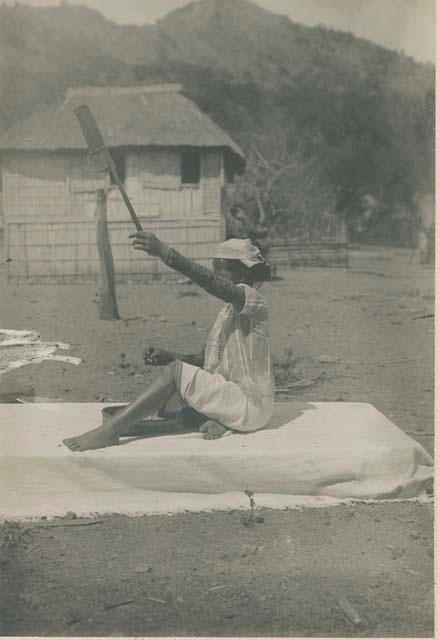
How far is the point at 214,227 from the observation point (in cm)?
730

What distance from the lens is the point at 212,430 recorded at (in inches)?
138

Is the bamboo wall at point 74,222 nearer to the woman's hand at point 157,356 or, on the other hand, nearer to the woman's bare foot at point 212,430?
the woman's hand at point 157,356

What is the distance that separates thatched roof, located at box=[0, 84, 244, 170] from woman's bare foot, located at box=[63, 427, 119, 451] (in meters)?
2.36

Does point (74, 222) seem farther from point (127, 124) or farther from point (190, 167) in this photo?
point (190, 167)

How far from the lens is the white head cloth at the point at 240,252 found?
3.44m

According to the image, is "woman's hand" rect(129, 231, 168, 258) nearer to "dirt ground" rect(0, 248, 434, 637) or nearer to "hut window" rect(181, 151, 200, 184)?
"dirt ground" rect(0, 248, 434, 637)

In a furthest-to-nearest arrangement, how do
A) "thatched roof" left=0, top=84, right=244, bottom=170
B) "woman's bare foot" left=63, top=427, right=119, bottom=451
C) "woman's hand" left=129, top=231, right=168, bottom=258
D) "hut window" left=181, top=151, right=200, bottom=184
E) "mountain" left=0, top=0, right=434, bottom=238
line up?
1. "hut window" left=181, top=151, right=200, bottom=184
2. "thatched roof" left=0, top=84, right=244, bottom=170
3. "mountain" left=0, top=0, right=434, bottom=238
4. "woman's bare foot" left=63, top=427, right=119, bottom=451
5. "woman's hand" left=129, top=231, right=168, bottom=258

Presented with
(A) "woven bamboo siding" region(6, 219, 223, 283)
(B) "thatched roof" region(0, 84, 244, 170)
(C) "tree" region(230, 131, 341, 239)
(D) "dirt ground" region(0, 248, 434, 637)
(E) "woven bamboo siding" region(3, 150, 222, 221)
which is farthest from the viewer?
(C) "tree" region(230, 131, 341, 239)

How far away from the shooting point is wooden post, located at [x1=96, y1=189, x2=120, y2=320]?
5.93m

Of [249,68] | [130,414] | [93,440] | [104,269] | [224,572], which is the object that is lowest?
[224,572]

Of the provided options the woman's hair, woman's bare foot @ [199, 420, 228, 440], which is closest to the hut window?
the woman's hair

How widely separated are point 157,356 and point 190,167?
6.31 meters

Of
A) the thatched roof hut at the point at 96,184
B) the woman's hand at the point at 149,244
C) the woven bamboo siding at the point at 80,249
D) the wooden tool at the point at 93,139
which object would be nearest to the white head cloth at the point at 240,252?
the woman's hand at the point at 149,244

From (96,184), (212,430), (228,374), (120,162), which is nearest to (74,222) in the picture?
(96,184)
